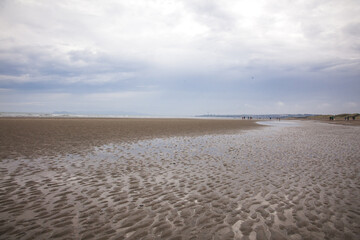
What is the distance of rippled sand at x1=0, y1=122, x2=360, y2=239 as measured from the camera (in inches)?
196

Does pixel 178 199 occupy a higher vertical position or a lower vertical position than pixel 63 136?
lower

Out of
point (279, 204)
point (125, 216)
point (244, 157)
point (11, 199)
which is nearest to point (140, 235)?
point (125, 216)

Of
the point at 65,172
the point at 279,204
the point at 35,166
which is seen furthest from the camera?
the point at 35,166

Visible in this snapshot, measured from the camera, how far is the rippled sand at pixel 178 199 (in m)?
4.97

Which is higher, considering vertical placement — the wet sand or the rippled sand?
the wet sand

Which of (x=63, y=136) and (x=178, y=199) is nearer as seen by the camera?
(x=178, y=199)

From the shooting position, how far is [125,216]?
5621 millimetres

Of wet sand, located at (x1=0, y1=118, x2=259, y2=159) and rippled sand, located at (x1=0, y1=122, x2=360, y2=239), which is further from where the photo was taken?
wet sand, located at (x1=0, y1=118, x2=259, y2=159)

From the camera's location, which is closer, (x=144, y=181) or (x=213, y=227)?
(x=213, y=227)

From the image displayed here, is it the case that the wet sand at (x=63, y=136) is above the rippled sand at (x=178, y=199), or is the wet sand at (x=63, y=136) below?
above

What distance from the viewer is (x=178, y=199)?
273 inches

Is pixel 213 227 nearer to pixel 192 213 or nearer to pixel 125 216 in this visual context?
pixel 192 213

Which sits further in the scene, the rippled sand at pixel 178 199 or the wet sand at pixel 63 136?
the wet sand at pixel 63 136

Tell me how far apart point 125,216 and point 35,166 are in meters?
8.29
